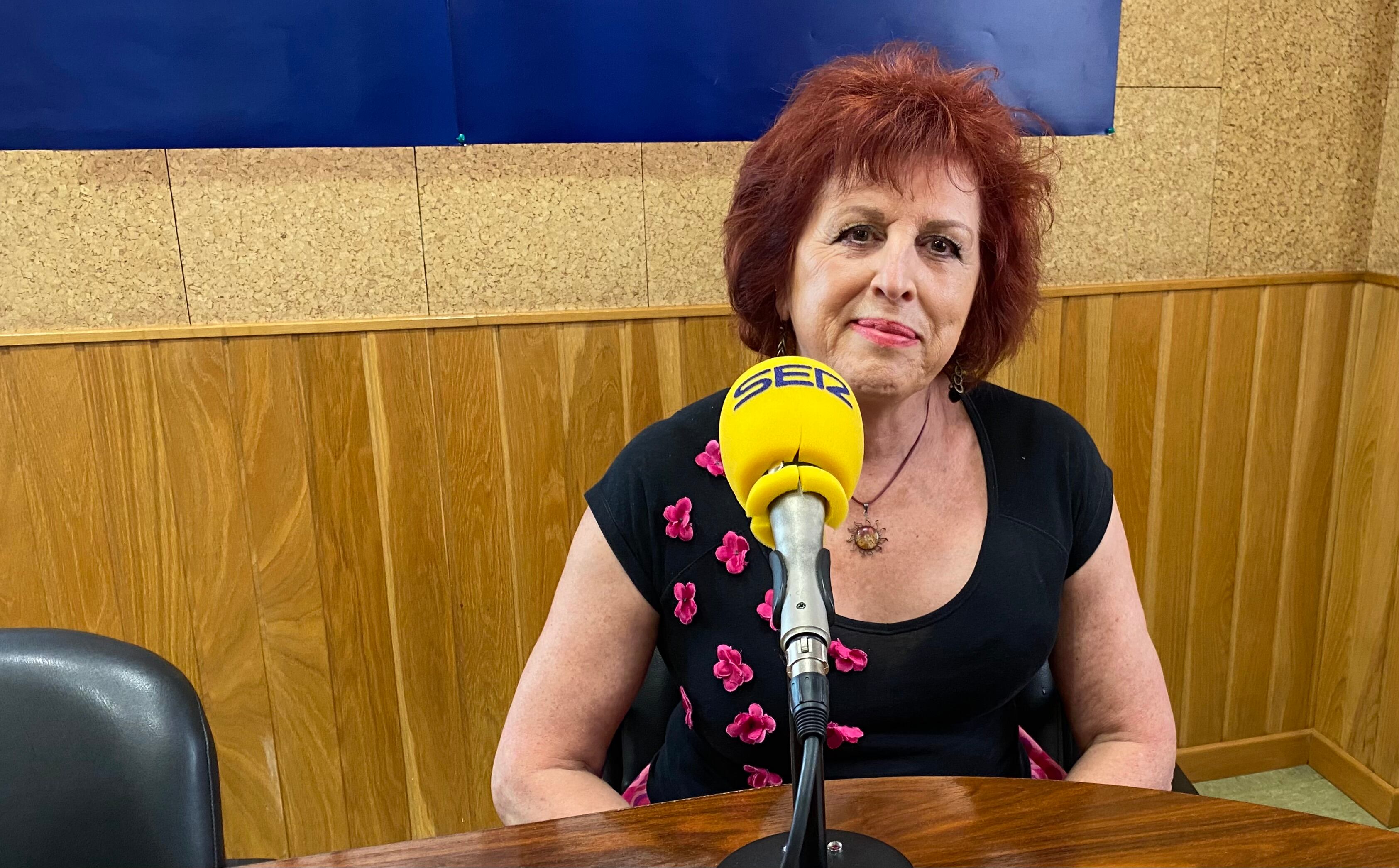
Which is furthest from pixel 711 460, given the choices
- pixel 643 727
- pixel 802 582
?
pixel 802 582

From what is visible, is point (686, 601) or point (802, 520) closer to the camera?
point (802, 520)

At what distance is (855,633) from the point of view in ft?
4.09

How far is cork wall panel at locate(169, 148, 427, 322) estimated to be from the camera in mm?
1767

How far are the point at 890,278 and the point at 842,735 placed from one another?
571mm

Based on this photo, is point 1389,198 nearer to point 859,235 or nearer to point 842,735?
point 859,235

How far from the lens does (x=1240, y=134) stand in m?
2.13

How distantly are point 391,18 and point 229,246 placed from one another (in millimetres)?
496

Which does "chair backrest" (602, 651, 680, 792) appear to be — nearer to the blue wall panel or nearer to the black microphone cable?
the black microphone cable

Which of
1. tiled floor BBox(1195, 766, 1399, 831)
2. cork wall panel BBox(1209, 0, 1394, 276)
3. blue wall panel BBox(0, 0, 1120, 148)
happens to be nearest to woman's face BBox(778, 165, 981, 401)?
blue wall panel BBox(0, 0, 1120, 148)

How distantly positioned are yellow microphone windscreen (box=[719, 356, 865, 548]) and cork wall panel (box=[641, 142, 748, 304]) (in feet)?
3.78

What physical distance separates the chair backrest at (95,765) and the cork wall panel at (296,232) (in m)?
0.93

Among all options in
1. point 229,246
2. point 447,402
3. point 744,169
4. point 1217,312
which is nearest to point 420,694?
point 447,402

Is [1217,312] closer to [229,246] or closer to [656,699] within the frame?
[656,699]

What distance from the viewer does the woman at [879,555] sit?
1252mm
